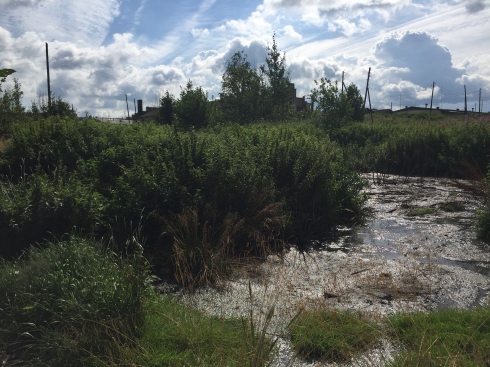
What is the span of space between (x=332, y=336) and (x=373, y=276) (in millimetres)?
3197

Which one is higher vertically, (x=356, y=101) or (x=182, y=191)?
(x=356, y=101)

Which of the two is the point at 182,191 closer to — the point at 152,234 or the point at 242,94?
the point at 152,234

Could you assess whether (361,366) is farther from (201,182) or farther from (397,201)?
(397,201)

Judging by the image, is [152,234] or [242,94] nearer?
[152,234]

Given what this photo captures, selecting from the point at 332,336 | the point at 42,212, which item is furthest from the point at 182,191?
the point at 332,336

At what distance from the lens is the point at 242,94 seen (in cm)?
3950

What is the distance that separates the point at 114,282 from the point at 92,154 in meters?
9.10

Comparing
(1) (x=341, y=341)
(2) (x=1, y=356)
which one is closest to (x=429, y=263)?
(1) (x=341, y=341)

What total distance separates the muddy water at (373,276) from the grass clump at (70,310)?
130 cm

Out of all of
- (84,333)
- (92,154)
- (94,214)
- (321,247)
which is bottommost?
(321,247)

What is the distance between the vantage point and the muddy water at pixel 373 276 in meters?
6.92

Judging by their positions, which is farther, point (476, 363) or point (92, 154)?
point (92, 154)

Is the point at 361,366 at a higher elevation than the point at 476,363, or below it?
below

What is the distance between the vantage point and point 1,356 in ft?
17.4
